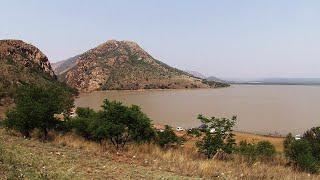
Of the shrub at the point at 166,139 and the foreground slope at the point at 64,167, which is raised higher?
the foreground slope at the point at 64,167

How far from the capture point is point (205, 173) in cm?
1137

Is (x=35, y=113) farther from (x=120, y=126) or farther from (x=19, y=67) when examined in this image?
(x=19, y=67)

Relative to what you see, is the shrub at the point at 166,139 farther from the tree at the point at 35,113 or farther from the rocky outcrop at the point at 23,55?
the rocky outcrop at the point at 23,55

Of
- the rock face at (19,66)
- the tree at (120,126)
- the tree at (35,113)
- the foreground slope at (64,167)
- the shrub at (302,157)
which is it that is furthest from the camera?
the rock face at (19,66)

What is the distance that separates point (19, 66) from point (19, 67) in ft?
5.78

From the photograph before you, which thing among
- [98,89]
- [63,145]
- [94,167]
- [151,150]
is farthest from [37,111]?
[98,89]

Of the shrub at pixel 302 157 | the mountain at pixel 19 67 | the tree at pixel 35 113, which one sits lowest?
the shrub at pixel 302 157

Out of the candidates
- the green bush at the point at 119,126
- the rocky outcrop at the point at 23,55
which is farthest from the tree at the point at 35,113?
the rocky outcrop at the point at 23,55

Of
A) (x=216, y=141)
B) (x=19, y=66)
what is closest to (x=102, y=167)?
(x=216, y=141)

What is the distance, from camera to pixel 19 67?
11025 cm

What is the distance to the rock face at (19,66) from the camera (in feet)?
260

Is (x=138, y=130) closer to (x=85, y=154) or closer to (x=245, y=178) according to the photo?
(x=85, y=154)

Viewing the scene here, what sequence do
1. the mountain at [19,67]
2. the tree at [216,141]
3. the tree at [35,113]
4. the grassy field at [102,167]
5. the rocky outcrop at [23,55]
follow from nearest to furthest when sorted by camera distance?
1. the grassy field at [102,167]
2. the tree at [216,141]
3. the tree at [35,113]
4. the mountain at [19,67]
5. the rocky outcrop at [23,55]

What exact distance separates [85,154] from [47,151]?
1.17m
